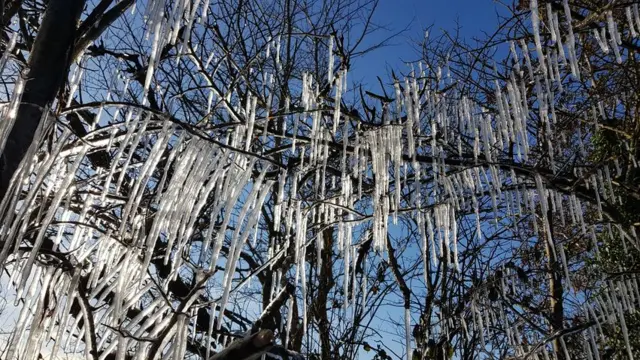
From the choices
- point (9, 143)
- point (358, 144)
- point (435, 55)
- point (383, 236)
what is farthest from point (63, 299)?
point (435, 55)

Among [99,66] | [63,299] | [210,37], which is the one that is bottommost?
[63,299]

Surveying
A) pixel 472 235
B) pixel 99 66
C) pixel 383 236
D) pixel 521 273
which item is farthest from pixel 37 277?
pixel 472 235

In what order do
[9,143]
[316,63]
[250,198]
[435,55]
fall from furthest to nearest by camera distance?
[316,63] → [435,55] → [250,198] → [9,143]

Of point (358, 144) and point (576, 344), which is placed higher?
point (358, 144)

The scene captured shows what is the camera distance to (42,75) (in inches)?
78.7

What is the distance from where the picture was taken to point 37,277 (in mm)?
2389

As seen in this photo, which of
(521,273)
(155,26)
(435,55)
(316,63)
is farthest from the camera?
(316,63)

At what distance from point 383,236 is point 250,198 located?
1757 mm

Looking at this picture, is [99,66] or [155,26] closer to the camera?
[155,26]

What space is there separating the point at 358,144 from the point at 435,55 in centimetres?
329

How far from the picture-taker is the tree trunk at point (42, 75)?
1.87 meters

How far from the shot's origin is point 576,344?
5891 millimetres

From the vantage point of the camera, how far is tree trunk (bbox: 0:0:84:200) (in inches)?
73.5

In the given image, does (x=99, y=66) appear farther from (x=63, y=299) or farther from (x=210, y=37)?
(x=63, y=299)
